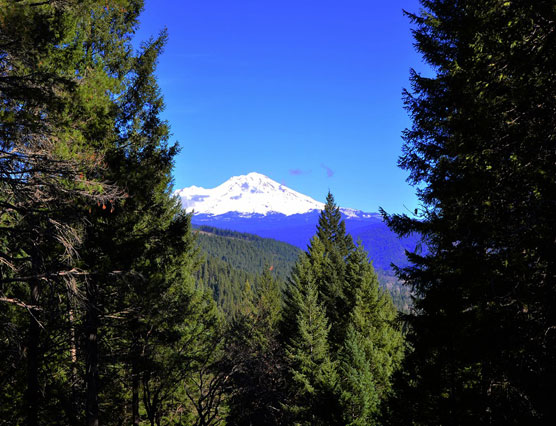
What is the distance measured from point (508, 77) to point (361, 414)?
19.9 metres

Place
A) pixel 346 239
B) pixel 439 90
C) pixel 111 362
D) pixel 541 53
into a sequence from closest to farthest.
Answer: pixel 541 53 → pixel 439 90 → pixel 111 362 → pixel 346 239

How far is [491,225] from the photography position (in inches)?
215

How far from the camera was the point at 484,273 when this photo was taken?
548 centimetres

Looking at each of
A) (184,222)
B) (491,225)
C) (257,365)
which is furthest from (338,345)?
(491,225)

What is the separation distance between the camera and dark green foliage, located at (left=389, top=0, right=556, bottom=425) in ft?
15.5

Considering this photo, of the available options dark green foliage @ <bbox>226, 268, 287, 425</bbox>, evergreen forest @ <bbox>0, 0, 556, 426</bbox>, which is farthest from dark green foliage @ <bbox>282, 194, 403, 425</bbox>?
evergreen forest @ <bbox>0, 0, 556, 426</bbox>

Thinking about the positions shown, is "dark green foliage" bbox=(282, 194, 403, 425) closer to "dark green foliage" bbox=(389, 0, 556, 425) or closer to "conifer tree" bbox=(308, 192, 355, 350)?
"conifer tree" bbox=(308, 192, 355, 350)

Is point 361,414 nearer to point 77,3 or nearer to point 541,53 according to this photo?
point 541,53

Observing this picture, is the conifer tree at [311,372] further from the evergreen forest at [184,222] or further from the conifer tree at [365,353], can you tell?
the evergreen forest at [184,222]

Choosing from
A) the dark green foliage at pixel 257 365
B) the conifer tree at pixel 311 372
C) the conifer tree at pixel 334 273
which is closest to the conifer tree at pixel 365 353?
the conifer tree at pixel 311 372

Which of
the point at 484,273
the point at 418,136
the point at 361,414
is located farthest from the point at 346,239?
the point at 484,273

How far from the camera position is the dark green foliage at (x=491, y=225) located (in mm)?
4734

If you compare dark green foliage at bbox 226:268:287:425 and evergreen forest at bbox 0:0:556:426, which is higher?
evergreen forest at bbox 0:0:556:426

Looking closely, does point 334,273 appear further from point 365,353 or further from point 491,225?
point 491,225
